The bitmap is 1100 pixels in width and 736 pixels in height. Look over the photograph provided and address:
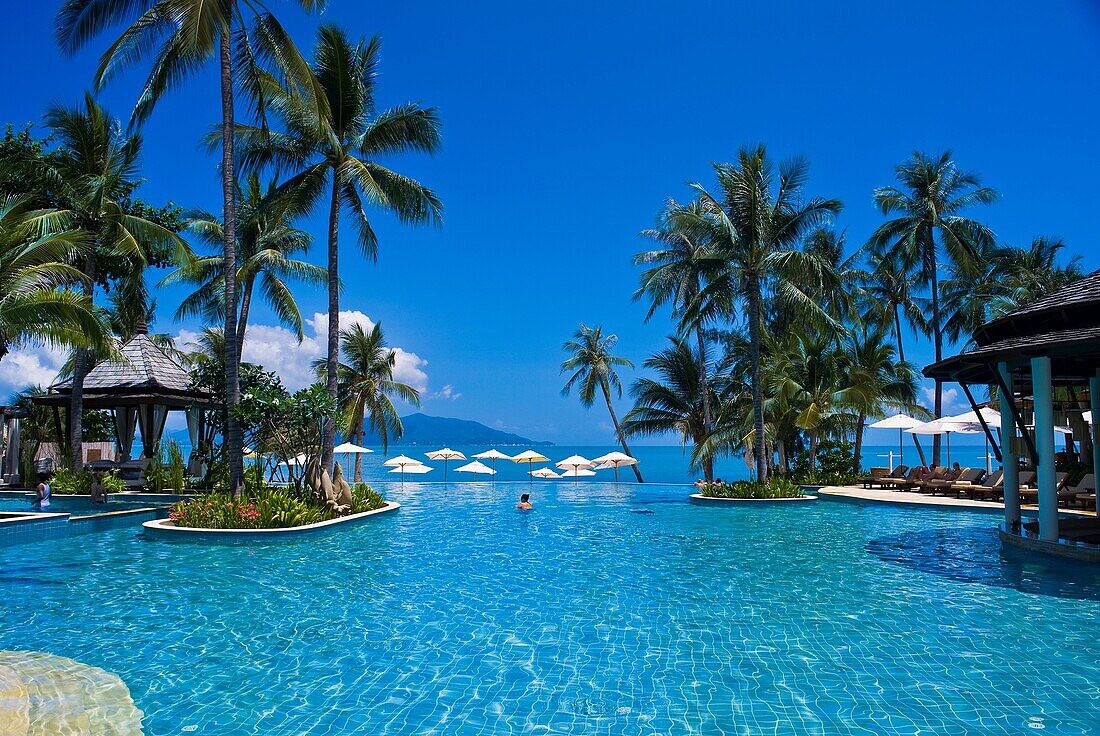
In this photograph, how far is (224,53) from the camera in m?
16.0

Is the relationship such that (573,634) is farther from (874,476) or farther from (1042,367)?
(874,476)

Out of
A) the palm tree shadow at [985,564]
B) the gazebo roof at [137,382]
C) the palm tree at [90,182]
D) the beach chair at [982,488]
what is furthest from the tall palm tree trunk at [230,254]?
the beach chair at [982,488]

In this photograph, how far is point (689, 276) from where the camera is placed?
28.8 metres

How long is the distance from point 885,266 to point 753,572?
85.0 ft

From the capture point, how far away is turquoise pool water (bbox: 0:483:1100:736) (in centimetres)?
580

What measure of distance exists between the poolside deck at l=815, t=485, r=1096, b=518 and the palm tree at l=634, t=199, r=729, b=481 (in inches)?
263

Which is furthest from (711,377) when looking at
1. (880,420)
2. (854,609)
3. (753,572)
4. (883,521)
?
(854,609)

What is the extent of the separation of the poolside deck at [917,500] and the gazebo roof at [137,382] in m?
21.2

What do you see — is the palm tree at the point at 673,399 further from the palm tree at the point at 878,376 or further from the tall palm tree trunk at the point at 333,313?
the tall palm tree trunk at the point at 333,313

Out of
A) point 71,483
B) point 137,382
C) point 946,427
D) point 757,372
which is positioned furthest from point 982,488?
point 71,483

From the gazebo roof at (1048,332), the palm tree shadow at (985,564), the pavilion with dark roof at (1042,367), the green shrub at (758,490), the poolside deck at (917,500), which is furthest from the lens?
the green shrub at (758,490)

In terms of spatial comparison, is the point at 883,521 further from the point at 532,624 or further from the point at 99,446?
the point at 99,446

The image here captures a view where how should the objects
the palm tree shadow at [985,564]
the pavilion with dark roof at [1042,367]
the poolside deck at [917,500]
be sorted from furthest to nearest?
the poolside deck at [917,500], the pavilion with dark roof at [1042,367], the palm tree shadow at [985,564]

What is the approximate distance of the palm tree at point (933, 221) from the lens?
102ft
